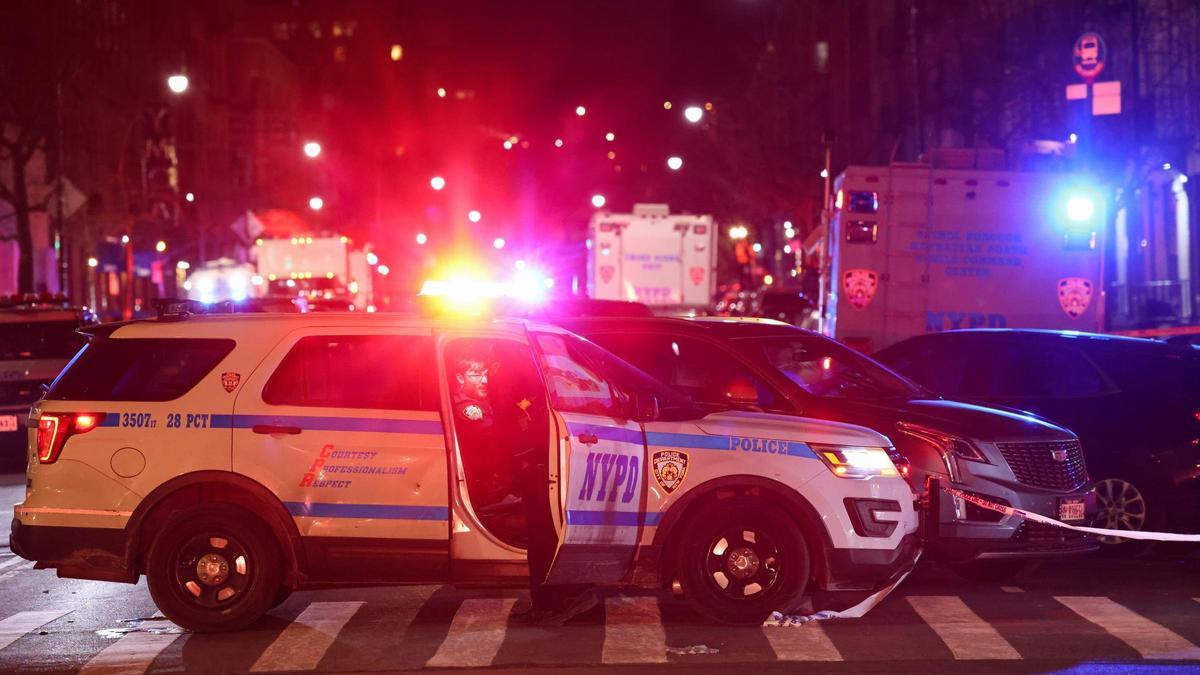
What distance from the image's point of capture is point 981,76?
107 ft

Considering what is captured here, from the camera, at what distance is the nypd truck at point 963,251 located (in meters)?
16.6

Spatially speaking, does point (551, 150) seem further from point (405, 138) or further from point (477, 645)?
point (477, 645)

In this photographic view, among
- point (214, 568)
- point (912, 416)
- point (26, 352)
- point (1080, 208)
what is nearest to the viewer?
point (214, 568)

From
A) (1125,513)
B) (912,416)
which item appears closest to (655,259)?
(1125,513)

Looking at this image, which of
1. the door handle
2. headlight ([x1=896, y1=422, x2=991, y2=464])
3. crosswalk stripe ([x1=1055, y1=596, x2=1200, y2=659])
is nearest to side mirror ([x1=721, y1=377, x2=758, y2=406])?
headlight ([x1=896, y1=422, x2=991, y2=464])

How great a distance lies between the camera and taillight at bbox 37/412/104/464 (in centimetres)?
776

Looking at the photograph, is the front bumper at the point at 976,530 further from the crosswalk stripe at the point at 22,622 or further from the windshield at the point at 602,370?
the crosswalk stripe at the point at 22,622

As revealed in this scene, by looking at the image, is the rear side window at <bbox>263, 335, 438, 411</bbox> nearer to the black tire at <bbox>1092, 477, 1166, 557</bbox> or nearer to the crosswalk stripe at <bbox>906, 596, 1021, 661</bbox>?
the crosswalk stripe at <bbox>906, 596, 1021, 661</bbox>

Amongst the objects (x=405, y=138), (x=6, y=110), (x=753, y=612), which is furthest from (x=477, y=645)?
(x=405, y=138)

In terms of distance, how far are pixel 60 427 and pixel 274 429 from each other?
1.21 metres

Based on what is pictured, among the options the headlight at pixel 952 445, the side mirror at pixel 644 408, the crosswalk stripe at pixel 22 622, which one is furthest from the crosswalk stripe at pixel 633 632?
the crosswalk stripe at pixel 22 622

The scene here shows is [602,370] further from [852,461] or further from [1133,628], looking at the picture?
[1133,628]

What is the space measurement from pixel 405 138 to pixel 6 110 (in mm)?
117122

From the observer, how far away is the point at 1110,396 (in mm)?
10461
